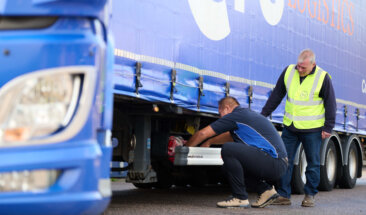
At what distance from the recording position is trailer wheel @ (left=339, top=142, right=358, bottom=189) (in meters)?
12.5

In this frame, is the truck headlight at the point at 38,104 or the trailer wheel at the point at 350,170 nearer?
the truck headlight at the point at 38,104

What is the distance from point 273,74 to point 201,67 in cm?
209

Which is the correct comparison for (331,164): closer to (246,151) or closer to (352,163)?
(352,163)

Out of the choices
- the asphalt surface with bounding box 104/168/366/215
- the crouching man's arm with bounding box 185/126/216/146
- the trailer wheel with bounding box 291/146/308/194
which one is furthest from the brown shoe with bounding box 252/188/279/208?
the trailer wheel with bounding box 291/146/308/194

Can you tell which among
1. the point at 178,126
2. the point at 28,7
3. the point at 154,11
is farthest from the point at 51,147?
the point at 178,126

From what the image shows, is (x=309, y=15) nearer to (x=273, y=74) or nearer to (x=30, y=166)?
(x=273, y=74)

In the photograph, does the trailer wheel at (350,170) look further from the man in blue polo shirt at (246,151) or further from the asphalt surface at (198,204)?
the man in blue polo shirt at (246,151)

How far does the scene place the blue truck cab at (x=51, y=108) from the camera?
2.63m

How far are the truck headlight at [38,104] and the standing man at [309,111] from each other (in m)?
5.72

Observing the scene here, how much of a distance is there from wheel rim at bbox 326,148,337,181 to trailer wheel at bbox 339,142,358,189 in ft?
1.83

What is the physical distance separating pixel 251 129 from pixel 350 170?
5798 mm

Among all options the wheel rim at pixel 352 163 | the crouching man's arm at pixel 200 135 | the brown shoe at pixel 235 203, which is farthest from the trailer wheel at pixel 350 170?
the brown shoe at pixel 235 203

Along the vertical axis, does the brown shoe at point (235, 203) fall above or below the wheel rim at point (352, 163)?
below

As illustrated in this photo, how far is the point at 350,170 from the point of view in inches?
504
